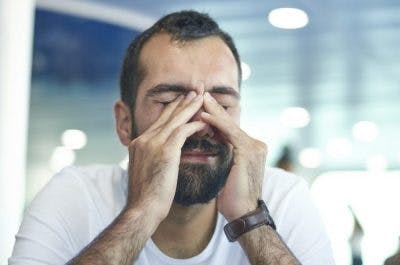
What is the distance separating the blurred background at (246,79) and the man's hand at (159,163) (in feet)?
4.05

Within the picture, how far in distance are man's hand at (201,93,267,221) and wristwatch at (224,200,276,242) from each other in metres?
0.02

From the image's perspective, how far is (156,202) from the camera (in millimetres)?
1481

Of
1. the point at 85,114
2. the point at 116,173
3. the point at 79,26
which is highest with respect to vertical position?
the point at 79,26

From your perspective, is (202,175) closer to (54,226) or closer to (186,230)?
(186,230)

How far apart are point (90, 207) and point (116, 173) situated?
0.61ft

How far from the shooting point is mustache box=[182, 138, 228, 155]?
61.6 inches

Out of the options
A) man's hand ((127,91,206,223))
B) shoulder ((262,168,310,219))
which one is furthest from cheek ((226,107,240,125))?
shoulder ((262,168,310,219))

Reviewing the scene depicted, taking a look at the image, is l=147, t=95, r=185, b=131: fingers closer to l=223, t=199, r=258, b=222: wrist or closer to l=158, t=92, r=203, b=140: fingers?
l=158, t=92, r=203, b=140: fingers

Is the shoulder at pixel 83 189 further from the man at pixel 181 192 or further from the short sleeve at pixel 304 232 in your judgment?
the short sleeve at pixel 304 232

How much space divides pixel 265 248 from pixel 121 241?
1.00ft

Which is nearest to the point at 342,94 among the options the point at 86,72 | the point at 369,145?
the point at 369,145

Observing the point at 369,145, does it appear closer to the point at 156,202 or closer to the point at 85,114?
the point at 85,114

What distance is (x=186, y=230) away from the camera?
5.34 ft

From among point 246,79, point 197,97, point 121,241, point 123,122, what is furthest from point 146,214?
point 246,79
